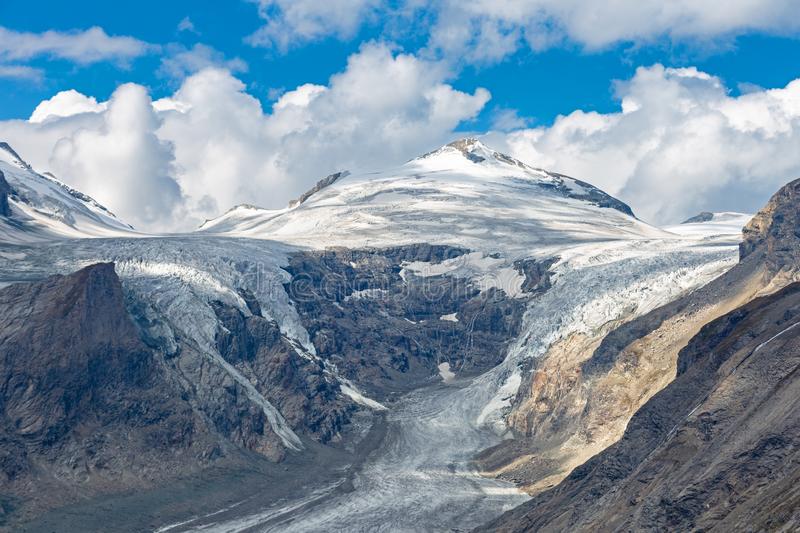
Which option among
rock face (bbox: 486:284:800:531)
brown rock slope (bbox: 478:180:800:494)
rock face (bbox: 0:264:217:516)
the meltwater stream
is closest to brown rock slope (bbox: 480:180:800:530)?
rock face (bbox: 486:284:800:531)

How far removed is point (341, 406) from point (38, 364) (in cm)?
5648

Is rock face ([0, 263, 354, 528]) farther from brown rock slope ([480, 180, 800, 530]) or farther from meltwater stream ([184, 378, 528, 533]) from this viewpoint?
brown rock slope ([480, 180, 800, 530])

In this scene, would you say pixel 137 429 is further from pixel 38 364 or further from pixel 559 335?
pixel 559 335

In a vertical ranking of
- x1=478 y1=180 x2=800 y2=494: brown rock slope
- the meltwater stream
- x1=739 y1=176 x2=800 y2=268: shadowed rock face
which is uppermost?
x1=739 y1=176 x2=800 y2=268: shadowed rock face

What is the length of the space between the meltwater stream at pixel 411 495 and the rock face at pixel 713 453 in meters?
22.5

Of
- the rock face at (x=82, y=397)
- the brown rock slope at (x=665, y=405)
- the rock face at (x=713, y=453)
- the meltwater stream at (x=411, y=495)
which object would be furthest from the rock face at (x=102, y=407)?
the rock face at (x=713, y=453)

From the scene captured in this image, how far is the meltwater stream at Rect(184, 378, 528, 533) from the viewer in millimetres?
133375

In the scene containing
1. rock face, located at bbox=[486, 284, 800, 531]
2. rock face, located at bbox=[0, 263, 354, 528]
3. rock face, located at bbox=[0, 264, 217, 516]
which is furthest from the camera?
rock face, located at bbox=[0, 264, 217, 516]

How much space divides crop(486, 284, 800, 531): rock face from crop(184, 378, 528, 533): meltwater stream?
2246 cm

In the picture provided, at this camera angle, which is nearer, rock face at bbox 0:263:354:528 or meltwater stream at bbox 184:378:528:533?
meltwater stream at bbox 184:378:528:533

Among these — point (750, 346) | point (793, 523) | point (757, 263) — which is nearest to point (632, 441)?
point (750, 346)

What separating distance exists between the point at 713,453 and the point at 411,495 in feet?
234

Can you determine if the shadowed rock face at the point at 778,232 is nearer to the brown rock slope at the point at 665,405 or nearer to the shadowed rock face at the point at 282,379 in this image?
the brown rock slope at the point at 665,405

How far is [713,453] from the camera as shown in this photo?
79562 mm
